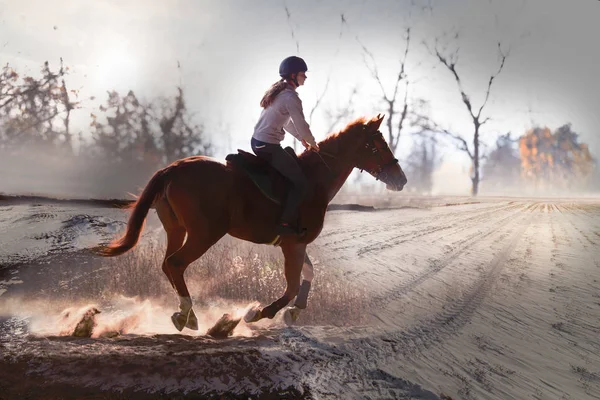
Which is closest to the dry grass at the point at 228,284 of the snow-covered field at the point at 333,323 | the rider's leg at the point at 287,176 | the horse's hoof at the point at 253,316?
the snow-covered field at the point at 333,323

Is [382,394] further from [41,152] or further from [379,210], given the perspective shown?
[379,210]

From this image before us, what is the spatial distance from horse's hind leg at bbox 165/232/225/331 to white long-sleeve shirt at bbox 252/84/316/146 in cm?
124

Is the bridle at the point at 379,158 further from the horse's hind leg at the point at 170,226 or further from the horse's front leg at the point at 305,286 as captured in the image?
the horse's hind leg at the point at 170,226

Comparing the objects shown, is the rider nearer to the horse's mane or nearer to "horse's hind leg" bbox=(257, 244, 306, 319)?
"horse's hind leg" bbox=(257, 244, 306, 319)

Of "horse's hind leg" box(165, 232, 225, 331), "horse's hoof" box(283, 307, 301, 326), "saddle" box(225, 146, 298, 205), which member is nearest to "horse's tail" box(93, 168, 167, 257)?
"horse's hind leg" box(165, 232, 225, 331)

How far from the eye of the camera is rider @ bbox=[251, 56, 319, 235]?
4.20 meters

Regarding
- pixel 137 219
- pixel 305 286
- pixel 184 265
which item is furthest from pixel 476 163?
pixel 137 219

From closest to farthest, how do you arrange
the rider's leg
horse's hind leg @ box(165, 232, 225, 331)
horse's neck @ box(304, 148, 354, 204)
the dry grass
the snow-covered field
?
the snow-covered field, horse's hind leg @ box(165, 232, 225, 331), the rider's leg, horse's neck @ box(304, 148, 354, 204), the dry grass

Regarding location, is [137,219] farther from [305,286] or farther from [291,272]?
[305,286]

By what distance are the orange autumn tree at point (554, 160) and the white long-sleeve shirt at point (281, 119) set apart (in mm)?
18959

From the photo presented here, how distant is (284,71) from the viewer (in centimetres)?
426

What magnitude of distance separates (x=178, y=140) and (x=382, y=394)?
40.9ft

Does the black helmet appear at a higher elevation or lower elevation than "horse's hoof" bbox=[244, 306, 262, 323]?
higher

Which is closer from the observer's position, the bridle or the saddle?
the saddle
